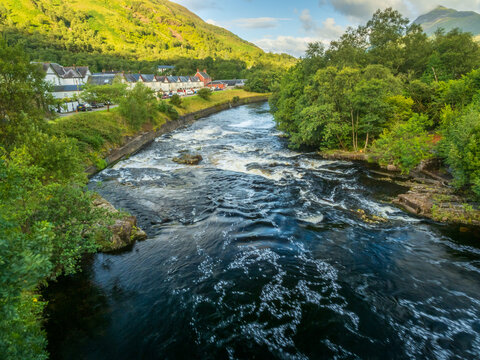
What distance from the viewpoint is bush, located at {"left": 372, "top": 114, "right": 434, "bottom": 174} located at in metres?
29.3

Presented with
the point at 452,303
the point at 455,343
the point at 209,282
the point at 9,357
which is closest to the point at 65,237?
the point at 9,357

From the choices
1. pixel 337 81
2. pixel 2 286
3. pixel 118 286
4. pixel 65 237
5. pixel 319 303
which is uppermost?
pixel 337 81

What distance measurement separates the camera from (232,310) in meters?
13.4

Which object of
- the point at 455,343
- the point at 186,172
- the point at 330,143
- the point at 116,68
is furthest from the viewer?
the point at 116,68

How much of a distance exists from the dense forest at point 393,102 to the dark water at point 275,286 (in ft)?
24.1

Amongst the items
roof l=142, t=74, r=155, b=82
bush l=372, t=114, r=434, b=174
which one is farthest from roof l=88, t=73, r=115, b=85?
bush l=372, t=114, r=434, b=174

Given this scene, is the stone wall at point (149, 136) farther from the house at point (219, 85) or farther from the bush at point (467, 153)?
the house at point (219, 85)

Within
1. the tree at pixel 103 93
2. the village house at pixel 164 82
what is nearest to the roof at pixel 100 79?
the village house at pixel 164 82

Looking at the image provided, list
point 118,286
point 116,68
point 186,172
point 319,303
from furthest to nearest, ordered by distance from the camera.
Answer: point 116,68, point 186,172, point 118,286, point 319,303

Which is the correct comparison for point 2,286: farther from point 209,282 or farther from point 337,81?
point 337,81

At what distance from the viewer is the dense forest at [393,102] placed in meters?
27.0

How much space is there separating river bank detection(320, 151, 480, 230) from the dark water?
1.51 meters

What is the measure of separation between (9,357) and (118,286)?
26.3 ft

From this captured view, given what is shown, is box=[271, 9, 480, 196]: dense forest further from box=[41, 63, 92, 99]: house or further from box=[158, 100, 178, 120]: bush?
box=[41, 63, 92, 99]: house
